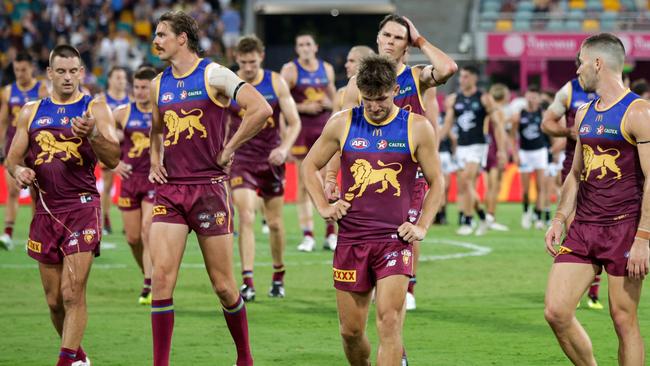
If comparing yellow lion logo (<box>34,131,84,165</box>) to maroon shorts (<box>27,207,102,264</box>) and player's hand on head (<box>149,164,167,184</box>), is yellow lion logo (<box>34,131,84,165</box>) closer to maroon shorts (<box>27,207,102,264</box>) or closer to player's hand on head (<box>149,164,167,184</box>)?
maroon shorts (<box>27,207,102,264</box>)

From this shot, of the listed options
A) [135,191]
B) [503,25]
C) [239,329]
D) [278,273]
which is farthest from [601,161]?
[503,25]

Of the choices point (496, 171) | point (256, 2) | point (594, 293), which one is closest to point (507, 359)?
point (594, 293)

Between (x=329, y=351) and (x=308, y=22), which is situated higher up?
(x=308, y=22)

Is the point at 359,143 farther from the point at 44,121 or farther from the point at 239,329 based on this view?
the point at 44,121

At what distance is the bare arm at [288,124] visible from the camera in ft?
40.7

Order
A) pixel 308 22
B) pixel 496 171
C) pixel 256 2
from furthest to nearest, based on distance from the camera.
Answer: pixel 308 22
pixel 256 2
pixel 496 171

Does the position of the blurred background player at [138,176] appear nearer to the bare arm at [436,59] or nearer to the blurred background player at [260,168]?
the blurred background player at [260,168]

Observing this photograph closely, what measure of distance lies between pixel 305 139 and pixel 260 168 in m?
4.64

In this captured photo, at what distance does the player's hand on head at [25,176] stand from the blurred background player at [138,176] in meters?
3.22

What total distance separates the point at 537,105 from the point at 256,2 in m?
15.9

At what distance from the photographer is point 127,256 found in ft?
55.2

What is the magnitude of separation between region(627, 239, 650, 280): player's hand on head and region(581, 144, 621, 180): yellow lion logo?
52cm

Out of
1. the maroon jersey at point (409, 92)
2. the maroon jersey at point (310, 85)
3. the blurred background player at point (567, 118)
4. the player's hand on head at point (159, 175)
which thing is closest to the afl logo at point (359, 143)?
the player's hand on head at point (159, 175)

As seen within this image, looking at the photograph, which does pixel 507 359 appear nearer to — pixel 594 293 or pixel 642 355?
pixel 642 355
